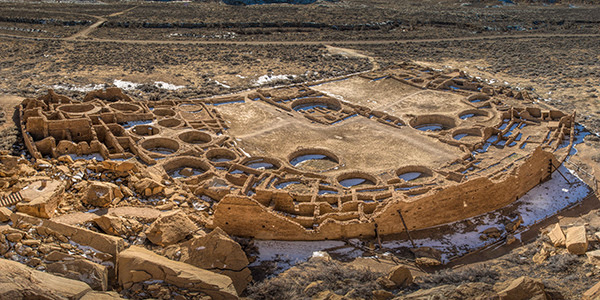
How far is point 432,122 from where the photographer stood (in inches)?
1425

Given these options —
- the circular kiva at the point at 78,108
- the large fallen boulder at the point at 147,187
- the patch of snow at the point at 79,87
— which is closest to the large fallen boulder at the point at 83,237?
the large fallen boulder at the point at 147,187

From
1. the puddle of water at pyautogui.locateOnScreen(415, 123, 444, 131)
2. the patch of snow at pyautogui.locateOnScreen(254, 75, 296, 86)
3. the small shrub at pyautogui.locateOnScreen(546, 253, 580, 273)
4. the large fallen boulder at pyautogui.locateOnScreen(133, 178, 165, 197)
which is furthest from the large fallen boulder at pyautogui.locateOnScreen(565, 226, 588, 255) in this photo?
the patch of snow at pyautogui.locateOnScreen(254, 75, 296, 86)

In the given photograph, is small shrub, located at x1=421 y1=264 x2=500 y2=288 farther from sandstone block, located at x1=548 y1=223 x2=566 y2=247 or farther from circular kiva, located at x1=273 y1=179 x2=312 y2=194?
circular kiva, located at x1=273 y1=179 x2=312 y2=194

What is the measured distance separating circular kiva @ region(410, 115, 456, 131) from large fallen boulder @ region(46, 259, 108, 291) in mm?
24545

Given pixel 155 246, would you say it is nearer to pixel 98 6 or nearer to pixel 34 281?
pixel 34 281

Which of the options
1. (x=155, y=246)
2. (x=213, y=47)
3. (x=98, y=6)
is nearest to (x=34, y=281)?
(x=155, y=246)

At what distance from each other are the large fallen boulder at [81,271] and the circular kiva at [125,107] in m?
20.1

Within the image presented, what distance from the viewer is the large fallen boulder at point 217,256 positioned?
17734 mm

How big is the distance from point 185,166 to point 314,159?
7.18 metres

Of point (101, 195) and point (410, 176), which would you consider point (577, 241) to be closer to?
point (410, 176)

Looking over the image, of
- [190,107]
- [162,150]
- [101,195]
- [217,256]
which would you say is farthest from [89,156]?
[217,256]

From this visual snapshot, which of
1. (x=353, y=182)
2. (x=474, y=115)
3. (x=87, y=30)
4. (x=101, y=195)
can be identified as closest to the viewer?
(x=101, y=195)

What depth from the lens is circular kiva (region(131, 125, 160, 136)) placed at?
31.5 meters

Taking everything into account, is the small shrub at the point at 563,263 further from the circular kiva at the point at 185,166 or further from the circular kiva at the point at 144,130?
the circular kiva at the point at 144,130
